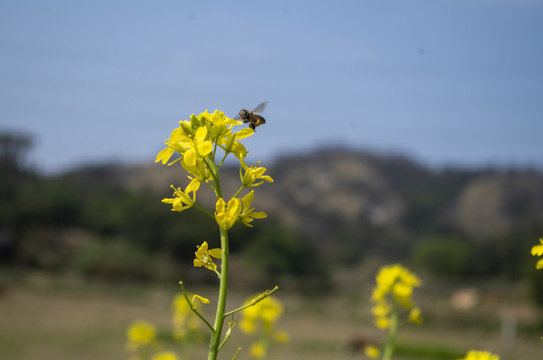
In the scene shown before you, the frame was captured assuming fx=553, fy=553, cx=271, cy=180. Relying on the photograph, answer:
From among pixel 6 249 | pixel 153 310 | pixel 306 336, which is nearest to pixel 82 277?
Answer: pixel 6 249

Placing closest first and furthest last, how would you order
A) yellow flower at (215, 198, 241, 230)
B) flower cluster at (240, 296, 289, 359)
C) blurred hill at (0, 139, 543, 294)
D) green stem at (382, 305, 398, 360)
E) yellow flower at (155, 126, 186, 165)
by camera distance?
yellow flower at (215, 198, 241, 230), yellow flower at (155, 126, 186, 165), green stem at (382, 305, 398, 360), flower cluster at (240, 296, 289, 359), blurred hill at (0, 139, 543, 294)

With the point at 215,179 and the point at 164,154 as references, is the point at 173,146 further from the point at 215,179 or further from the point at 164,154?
the point at 215,179

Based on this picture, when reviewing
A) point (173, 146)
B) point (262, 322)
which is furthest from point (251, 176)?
point (262, 322)

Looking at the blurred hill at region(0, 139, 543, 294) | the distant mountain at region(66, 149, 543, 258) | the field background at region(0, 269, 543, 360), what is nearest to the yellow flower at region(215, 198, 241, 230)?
the field background at region(0, 269, 543, 360)

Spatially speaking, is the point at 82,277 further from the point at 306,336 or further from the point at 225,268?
the point at 225,268

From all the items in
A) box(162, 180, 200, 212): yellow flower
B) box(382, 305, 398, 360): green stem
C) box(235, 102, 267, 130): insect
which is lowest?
box(162, 180, 200, 212): yellow flower

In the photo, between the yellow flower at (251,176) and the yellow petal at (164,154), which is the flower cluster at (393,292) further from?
the yellow petal at (164,154)

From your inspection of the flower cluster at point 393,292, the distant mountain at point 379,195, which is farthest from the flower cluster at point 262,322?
the distant mountain at point 379,195

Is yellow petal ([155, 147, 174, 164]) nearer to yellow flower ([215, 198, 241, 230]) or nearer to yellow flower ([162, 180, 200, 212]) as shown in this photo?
yellow flower ([162, 180, 200, 212])
